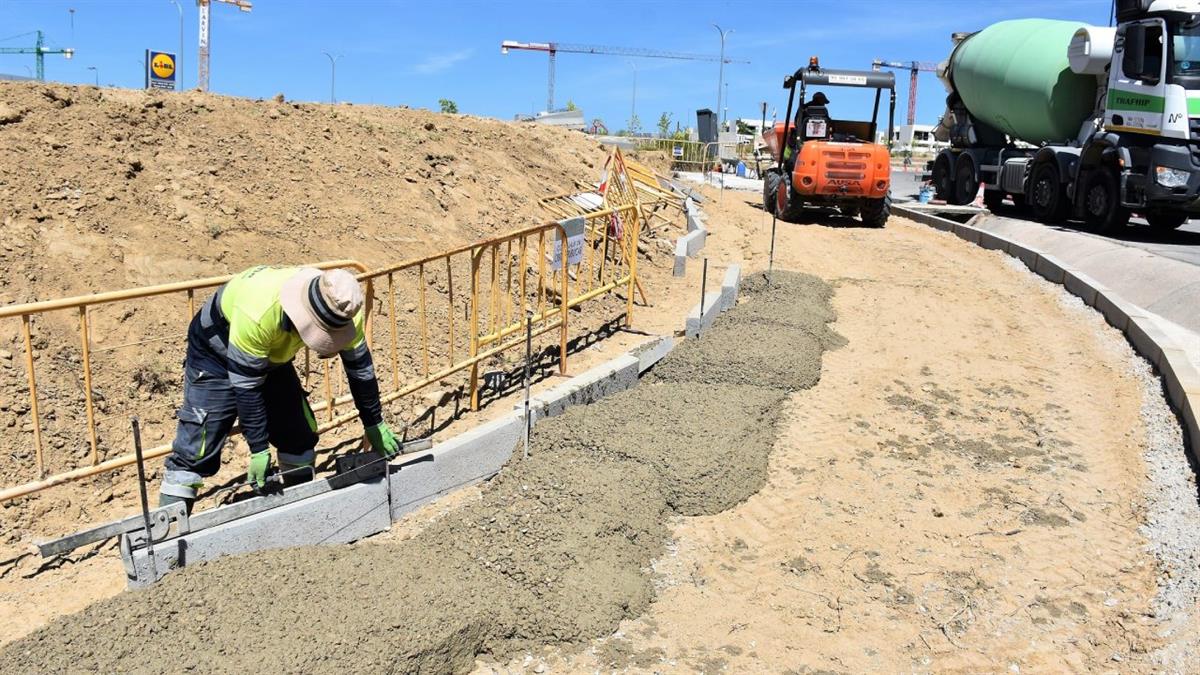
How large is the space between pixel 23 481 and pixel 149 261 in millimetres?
2134

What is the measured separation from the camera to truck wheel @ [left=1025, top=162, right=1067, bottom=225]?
15.1 meters

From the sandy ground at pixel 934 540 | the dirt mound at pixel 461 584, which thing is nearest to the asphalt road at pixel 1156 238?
the sandy ground at pixel 934 540

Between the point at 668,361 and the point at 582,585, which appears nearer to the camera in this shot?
the point at 582,585

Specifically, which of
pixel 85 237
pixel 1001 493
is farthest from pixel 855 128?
pixel 85 237

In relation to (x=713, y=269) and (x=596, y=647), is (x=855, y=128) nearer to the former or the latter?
(x=713, y=269)

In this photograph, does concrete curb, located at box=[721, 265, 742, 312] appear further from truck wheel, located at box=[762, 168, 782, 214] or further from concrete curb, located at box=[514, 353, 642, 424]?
truck wheel, located at box=[762, 168, 782, 214]

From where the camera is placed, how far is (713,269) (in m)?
11.0

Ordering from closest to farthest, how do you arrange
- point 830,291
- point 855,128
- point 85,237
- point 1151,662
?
point 1151,662
point 85,237
point 830,291
point 855,128

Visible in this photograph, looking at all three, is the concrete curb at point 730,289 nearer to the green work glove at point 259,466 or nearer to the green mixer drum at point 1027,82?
the green work glove at point 259,466

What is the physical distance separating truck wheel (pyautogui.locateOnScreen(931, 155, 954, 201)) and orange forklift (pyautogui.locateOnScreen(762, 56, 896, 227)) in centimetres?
528

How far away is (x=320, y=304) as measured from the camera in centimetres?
355

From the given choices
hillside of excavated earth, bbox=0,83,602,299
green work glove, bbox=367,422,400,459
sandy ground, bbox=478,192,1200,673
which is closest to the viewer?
sandy ground, bbox=478,192,1200,673

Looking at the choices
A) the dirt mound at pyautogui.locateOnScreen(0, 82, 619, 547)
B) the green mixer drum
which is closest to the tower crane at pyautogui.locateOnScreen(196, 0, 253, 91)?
the dirt mound at pyautogui.locateOnScreen(0, 82, 619, 547)

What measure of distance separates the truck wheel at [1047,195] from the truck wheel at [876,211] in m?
2.80
